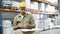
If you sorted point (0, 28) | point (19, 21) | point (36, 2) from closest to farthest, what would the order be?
point (0, 28), point (19, 21), point (36, 2)

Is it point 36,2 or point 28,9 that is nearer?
point 28,9

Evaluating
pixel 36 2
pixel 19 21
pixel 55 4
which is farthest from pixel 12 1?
pixel 55 4

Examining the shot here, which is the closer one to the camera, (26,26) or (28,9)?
(26,26)

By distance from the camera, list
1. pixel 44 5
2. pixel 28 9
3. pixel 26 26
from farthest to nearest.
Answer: pixel 44 5, pixel 28 9, pixel 26 26

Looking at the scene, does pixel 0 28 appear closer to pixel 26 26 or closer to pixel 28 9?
pixel 26 26

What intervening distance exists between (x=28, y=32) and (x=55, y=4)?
5.70 m

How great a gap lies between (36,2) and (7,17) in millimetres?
1659

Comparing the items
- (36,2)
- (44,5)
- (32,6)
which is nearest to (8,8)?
(32,6)

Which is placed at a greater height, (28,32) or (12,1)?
(12,1)

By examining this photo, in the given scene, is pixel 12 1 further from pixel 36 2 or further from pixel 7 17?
pixel 36 2

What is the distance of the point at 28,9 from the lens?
5.42m

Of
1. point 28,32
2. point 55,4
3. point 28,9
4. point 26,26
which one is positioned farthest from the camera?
point 55,4

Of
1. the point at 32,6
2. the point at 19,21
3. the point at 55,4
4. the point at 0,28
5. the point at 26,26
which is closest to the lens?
the point at 0,28

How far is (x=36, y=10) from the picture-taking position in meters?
6.14
